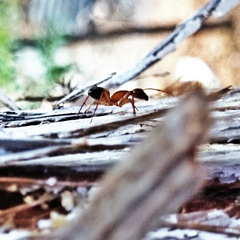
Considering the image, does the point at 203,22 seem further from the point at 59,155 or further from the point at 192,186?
the point at 192,186

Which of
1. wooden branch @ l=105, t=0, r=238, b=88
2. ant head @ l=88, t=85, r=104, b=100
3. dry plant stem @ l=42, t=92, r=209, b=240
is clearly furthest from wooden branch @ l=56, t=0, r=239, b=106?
dry plant stem @ l=42, t=92, r=209, b=240

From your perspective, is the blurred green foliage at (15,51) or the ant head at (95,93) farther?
the blurred green foliage at (15,51)

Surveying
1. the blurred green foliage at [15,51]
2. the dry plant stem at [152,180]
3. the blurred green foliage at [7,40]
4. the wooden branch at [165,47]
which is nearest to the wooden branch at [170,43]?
the wooden branch at [165,47]

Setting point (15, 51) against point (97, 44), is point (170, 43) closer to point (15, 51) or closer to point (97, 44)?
point (97, 44)

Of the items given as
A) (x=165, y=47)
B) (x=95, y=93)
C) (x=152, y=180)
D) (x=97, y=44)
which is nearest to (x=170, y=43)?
(x=165, y=47)

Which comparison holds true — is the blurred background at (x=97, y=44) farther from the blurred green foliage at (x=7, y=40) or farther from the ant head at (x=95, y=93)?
the ant head at (x=95, y=93)

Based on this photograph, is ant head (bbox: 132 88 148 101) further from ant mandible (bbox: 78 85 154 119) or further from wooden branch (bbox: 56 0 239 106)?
wooden branch (bbox: 56 0 239 106)
